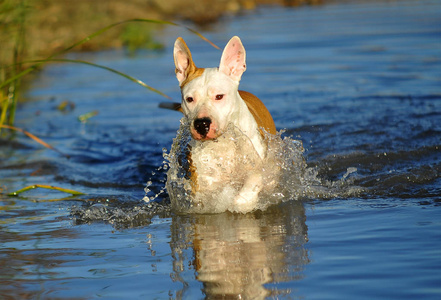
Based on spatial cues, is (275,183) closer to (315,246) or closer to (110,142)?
(315,246)

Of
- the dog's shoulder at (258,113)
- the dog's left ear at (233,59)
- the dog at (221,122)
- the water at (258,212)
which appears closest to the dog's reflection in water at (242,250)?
the water at (258,212)

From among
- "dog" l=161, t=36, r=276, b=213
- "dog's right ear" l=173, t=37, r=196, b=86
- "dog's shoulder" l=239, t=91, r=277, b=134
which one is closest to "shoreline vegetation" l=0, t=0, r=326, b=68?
"dog's shoulder" l=239, t=91, r=277, b=134

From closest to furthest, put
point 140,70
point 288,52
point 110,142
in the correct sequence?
point 110,142, point 140,70, point 288,52

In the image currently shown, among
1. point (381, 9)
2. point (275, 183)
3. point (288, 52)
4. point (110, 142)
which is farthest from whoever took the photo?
point (381, 9)

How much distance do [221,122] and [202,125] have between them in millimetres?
265

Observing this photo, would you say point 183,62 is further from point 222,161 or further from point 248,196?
point 248,196

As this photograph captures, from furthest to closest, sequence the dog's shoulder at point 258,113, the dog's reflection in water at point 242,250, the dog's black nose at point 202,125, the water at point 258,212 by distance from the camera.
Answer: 1. the dog's shoulder at point 258,113
2. the dog's black nose at point 202,125
3. the water at point 258,212
4. the dog's reflection in water at point 242,250

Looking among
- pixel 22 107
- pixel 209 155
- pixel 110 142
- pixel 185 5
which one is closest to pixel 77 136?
pixel 110 142

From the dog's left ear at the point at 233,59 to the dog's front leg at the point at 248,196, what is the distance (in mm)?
925

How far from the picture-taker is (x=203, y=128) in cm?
571

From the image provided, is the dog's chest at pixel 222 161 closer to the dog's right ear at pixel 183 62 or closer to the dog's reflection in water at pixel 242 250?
the dog's reflection in water at pixel 242 250

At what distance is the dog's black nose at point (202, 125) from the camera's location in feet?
18.7

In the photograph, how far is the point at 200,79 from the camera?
6062 mm

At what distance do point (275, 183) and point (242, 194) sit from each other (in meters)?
0.48
